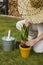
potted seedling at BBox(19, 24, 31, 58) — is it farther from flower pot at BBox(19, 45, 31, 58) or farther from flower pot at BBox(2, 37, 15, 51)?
flower pot at BBox(2, 37, 15, 51)

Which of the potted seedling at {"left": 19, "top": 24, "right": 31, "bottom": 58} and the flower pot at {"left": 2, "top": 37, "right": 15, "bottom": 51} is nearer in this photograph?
the potted seedling at {"left": 19, "top": 24, "right": 31, "bottom": 58}

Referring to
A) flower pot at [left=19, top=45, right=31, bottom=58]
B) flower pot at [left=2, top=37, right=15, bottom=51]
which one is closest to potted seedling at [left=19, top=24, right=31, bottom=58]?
flower pot at [left=19, top=45, right=31, bottom=58]

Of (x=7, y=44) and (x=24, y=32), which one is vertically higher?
(x=24, y=32)

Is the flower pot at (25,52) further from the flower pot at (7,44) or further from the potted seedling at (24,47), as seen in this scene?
the flower pot at (7,44)

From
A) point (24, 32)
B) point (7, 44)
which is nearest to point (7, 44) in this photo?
point (7, 44)

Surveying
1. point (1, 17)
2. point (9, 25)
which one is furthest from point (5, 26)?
point (1, 17)

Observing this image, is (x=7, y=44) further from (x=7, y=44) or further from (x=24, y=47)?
(x=24, y=47)

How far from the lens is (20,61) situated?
10.5ft

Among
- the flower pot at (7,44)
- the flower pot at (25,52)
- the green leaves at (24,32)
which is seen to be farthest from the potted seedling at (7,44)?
the flower pot at (25,52)

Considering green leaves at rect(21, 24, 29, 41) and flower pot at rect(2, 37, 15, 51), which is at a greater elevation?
green leaves at rect(21, 24, 29, 41)

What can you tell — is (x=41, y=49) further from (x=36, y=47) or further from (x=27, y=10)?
(x=27, y=10)

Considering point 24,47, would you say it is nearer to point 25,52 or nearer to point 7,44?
point 25,52

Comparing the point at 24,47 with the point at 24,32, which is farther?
the point at 24,32

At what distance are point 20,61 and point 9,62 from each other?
15 centimetres
